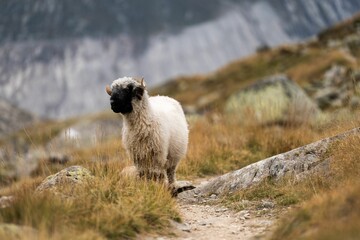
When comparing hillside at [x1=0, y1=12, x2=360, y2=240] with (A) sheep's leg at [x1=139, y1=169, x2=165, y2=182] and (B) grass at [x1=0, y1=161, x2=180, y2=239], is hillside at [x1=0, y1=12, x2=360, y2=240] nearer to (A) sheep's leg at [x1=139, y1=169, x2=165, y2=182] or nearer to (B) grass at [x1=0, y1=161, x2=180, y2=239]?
(B) grass at [x1=0, y1=161, x2=180, y2=239]

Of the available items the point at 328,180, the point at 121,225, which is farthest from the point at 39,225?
the point at 328,180

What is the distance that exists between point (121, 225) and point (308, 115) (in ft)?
41.7

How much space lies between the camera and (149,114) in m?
10.2

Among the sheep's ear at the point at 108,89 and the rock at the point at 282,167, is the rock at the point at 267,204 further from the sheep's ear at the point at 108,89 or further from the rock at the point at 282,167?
the sheep's ear at the point at 108,89

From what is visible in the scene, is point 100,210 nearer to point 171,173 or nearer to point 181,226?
point 181,226

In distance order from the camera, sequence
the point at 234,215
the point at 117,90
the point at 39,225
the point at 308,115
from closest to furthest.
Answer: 1. the point at 39,225
2. the point at 234,215
3. the point at 117,90
4. the point at 308,115

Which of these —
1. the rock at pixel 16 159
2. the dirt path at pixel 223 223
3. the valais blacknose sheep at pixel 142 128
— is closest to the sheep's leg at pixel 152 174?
the valais blacknose sheep at pixel 142 128

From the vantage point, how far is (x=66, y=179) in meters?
8.34

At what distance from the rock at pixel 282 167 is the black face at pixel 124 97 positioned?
94.5 inches

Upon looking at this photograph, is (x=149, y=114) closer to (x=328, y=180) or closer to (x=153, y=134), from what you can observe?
(x=153, y=134)

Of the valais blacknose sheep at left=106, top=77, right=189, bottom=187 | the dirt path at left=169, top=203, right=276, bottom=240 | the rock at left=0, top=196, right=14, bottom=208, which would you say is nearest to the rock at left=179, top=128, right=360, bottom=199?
the dirt path at left=169, top=203, right=276, bottom=240

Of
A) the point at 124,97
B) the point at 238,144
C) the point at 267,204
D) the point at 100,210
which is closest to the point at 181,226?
the point at 100,210

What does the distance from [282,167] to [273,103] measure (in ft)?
35.7

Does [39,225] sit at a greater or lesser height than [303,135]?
greater
